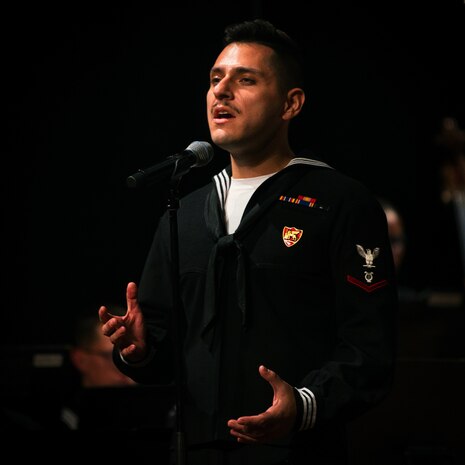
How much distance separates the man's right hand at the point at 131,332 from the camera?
7.29 feet

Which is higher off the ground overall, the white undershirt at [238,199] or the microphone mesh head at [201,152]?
the microphone mesh head at [201,152]

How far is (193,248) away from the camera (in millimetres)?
2379

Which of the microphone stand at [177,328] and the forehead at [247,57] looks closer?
the microphone stand at [177,328]

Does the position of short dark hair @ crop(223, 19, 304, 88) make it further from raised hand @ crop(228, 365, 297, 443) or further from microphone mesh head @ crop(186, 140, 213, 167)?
raised hand @ crop(228, 365, 297, 443)

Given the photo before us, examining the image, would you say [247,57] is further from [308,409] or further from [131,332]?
[308,409]

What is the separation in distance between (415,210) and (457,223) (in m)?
0.37

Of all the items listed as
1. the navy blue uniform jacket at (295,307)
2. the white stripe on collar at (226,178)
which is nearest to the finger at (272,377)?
the navy blue uniform jacket at (295,307)

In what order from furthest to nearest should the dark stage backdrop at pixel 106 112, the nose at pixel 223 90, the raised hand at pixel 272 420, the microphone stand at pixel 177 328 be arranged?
the dark stage backdrop at pixel 106 112 → the nose at pixel 223 90 → the microphone stand at pixel 177 328 → the raised hand at pixel 272 420

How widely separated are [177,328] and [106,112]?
328 centimetres

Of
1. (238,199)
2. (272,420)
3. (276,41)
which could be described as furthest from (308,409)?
(276,41)

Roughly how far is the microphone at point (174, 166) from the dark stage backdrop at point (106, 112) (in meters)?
2.31

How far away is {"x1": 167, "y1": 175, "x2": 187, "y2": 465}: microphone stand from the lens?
6.74ft

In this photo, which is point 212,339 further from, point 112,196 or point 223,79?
point 112,196

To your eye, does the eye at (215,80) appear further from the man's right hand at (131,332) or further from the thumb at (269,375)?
the thumb at (269,375)
